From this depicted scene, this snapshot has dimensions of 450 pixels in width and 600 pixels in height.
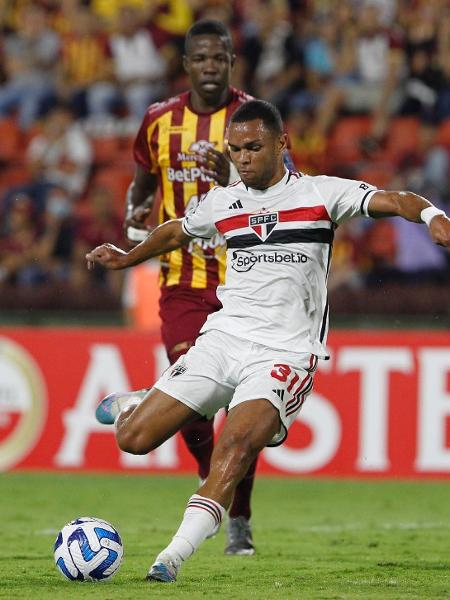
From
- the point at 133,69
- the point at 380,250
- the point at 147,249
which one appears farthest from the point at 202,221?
the point at 133,69

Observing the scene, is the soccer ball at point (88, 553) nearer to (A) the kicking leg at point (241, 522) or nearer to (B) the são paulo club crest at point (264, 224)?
(A) the kicking leg at point (241, 522)

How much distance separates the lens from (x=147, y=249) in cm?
625

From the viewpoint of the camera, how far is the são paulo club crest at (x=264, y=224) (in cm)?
587

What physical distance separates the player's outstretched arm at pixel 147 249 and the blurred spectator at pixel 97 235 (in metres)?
5.89

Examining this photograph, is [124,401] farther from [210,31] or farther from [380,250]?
[380,250]

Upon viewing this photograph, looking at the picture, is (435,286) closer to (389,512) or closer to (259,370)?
(389,512)

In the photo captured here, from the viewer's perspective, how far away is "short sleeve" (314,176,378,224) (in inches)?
227

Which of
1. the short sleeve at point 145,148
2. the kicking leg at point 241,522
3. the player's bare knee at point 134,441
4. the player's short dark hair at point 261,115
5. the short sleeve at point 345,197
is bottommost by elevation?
the kicking leg at point 241,522

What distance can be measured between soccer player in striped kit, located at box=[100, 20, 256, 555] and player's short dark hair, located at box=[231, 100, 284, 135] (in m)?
1.02

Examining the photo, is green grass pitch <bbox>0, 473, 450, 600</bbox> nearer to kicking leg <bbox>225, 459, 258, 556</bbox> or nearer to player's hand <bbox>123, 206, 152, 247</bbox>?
kicking leg <bbox>225, 459, 258, 556</bbox>

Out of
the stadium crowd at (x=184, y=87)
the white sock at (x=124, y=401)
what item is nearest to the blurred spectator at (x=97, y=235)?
the stadium crowd at (x=184, y=87)

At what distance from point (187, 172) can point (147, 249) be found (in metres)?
1.01

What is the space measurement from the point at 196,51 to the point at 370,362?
461 centimetres

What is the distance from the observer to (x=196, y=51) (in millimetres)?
6926
